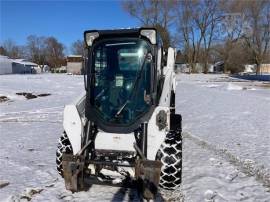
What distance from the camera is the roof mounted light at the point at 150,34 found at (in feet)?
14.6

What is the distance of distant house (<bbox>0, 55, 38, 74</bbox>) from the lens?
71250 mm

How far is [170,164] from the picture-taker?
435cm

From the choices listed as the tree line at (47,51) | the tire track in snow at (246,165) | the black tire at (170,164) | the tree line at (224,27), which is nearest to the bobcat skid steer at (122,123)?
the black tire at (170,164)

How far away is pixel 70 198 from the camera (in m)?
4.41

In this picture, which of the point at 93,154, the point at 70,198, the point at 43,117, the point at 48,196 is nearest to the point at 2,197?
the point at 48,196

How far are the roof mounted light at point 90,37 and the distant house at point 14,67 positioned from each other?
70681mm

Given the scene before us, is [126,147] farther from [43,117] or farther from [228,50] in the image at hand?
[228,50]

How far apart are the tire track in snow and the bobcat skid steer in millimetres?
1591

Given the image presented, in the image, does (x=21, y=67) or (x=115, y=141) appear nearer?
(x=115, y=141)

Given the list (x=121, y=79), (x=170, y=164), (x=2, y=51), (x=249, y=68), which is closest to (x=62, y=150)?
(x=121, y=79)

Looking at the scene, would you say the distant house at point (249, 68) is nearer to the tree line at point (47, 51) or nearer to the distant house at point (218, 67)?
the distant house at point (218, 67)

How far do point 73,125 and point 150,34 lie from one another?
162 cm

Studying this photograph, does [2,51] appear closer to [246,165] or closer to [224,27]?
[224,27]

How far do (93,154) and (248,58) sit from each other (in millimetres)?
67411
